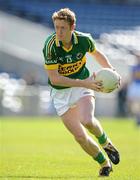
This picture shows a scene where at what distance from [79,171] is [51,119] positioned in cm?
1842

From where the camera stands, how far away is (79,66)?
10.1 metres

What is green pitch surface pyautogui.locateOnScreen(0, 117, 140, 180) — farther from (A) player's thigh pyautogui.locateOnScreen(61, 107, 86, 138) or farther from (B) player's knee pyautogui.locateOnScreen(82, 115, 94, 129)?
(B) player's knee pyautogui.locateOnScreen(82, 115, 94, 129)

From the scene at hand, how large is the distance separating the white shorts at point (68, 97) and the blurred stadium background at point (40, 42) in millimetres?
19121

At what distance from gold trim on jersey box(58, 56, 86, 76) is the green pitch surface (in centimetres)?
141

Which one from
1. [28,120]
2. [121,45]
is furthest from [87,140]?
[121,45]

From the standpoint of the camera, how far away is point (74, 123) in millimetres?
9914

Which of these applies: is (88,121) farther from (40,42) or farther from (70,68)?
(40,42)

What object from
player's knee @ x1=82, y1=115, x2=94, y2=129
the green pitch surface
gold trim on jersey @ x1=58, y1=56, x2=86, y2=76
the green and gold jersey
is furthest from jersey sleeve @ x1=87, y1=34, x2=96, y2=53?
the green pitch surface

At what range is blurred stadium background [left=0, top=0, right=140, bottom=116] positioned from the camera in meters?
30.0

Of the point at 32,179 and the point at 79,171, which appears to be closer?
the point at 32,179

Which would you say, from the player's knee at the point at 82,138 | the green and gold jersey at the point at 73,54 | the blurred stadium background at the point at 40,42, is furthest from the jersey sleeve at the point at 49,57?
the blurred stadium background at the point at 40,42

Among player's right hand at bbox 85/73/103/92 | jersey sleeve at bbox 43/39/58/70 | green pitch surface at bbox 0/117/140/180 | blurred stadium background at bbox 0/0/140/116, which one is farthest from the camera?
blurred stadium background at bbox 0/0/140/116

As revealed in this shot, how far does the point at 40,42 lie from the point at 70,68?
81.1ft

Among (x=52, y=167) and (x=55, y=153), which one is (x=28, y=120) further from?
(x=52, y=167)
